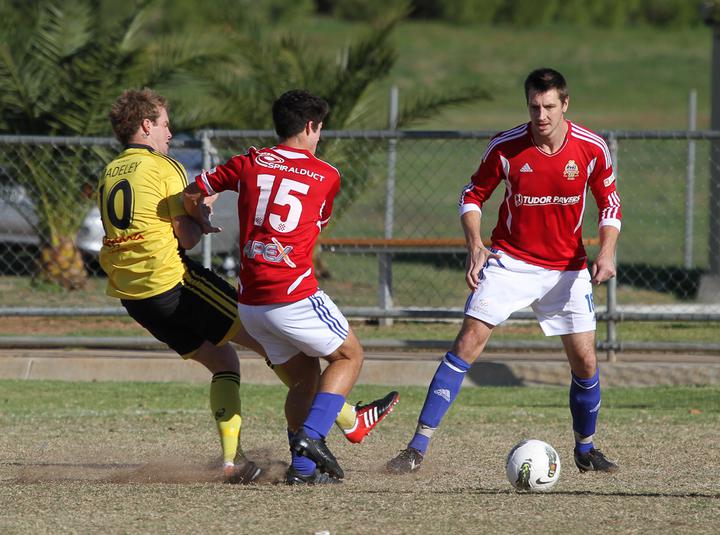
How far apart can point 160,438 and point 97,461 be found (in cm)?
75

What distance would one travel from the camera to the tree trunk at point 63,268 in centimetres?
1269

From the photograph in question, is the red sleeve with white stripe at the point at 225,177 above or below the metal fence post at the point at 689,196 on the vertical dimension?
above

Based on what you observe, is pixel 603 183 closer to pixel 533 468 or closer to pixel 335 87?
pixel 533 468

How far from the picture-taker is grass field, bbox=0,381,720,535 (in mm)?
5488

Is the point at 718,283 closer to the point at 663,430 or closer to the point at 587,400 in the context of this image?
the point at 663,430

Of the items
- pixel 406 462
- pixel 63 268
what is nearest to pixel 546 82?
pixel 406 462

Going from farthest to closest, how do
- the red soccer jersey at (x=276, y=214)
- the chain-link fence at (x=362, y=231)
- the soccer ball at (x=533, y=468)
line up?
the chain-link fence at (x=362, y=231)
the red soccer jersey at (x=276, y=214)
the soccer ball at (x=533, y=468)

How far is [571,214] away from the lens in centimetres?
688

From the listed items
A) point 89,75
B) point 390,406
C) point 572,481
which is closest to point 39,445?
point 390,406

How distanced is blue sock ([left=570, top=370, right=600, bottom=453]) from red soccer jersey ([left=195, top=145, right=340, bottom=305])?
1.71 meters

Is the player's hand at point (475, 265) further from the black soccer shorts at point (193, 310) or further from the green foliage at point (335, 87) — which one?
the green foliage at point (335, 87)

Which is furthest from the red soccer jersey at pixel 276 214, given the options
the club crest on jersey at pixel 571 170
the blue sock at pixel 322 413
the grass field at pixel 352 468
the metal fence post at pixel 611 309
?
the metal fence post at pixel 611 309

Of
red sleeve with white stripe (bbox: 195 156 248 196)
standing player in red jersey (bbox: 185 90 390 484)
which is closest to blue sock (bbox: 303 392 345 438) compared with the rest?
standing player in red jersey (bbox: 185 90 390 484)

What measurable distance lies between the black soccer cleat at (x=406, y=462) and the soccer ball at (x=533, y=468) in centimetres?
61
